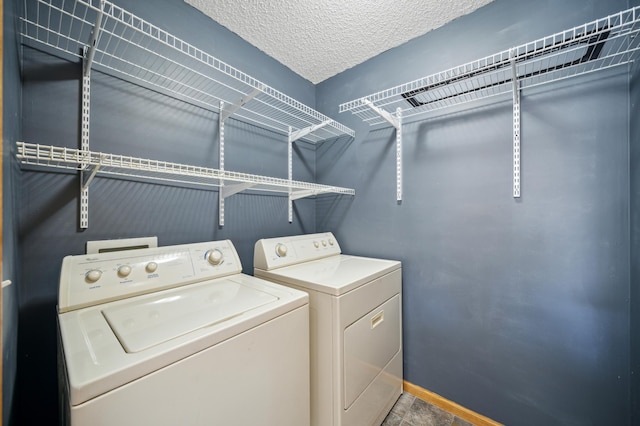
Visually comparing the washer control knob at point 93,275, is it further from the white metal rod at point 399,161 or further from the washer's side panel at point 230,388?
the white metal rod at point 399,161

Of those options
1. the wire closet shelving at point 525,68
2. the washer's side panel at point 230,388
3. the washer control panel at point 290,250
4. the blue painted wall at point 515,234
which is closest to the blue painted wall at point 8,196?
the washer's side panel at point 230,388

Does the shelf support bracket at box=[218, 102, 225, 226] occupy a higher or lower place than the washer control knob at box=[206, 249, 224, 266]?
higher

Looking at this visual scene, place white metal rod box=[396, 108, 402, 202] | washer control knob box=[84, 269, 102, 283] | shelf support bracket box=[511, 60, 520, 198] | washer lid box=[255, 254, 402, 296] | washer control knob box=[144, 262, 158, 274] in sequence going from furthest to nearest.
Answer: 1. white metal rod box=[396, 108, 402, 202]
2. shelf support bracket box=[511, 60, 520, 198]
3. washer lid box=[255, 254, 402, 296]
4. washer control knob box=[144, 262, 158, 274]
5. washer control knob box=[84, 269, 102, 283]

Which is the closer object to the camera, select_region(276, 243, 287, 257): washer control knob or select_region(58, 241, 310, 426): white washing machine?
select_region(58, 241, 310, 426): white washing machine

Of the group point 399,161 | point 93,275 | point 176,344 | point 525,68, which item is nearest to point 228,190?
point 93,275

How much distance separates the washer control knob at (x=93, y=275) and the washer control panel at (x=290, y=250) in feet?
2.31

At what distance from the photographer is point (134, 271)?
1.00 meters

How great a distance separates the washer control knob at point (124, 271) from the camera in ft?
3.17

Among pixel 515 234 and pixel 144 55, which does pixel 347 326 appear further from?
pixel 144 55

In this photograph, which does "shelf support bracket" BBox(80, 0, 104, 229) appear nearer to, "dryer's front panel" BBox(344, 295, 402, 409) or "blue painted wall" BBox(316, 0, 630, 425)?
"dryer's front panel" BBox(344, 295, 402, 409)

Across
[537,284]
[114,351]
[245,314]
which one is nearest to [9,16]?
[114,351]

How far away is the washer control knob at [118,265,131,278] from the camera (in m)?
0.97

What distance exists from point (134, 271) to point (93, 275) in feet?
0.41

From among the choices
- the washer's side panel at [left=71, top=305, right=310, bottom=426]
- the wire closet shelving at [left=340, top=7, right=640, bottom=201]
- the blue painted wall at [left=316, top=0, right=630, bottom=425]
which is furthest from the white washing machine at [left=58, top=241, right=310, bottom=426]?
the wire closet shelving at [left=340, top=7, right=640, bottom=201]
